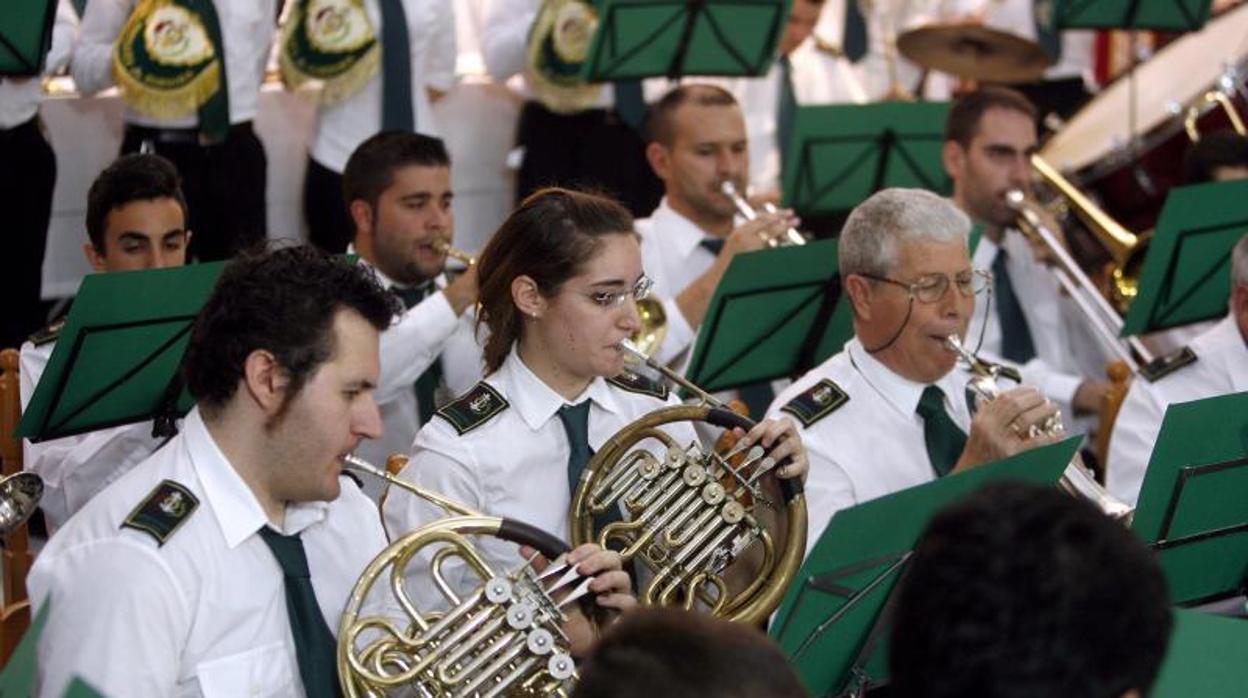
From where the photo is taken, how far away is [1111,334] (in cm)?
547

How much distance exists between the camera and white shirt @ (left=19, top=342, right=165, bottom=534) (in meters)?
Result: 4.00

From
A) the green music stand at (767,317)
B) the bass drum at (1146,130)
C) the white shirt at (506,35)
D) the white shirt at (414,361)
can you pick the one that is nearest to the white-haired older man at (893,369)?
the green music stand at (767,317)

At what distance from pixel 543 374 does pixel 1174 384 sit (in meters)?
1.76

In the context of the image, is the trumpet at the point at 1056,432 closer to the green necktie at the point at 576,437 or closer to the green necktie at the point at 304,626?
the green necktie at the point at 576,437

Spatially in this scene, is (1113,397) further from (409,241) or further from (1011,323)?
(409,241)

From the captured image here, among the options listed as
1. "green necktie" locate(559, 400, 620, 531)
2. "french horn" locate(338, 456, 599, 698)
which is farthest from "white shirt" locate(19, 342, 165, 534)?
"french horn" locate(338, 456, 599, 698)

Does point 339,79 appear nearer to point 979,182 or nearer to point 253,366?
point 979,182

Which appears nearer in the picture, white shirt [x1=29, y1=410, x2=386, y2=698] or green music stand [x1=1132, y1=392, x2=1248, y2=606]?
white shirt [x1=29, y1=410, x2=386, y2=698]

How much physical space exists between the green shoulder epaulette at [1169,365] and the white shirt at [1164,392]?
0.4 inches

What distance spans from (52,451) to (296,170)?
97.3 inches

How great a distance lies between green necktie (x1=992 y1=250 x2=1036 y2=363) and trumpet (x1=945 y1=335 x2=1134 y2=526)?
1593 millimetres

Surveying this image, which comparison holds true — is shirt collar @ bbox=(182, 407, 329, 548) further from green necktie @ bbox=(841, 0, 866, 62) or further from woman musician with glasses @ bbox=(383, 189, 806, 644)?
green necktie @ bbox=(841, 0, 866, 62)

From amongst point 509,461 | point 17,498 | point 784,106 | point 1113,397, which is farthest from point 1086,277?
point 17,498

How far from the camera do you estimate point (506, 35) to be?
21.1ft
